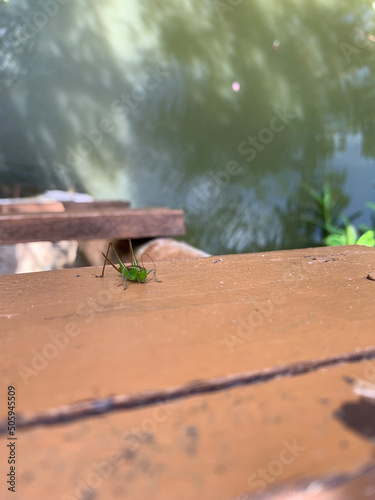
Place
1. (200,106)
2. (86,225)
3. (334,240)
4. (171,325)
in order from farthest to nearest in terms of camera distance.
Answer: (334,240) → (200,106) → (86,225) → (171,325)

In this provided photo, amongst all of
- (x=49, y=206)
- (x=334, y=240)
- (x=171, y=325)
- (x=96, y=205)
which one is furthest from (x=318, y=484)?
(x=334, y=240)

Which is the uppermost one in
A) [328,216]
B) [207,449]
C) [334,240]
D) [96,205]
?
[207,449]

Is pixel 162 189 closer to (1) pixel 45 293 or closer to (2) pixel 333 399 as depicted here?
(1) pixel 45 293

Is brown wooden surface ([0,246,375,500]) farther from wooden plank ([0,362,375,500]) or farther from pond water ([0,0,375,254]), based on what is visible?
pond water ([0,0,375,254])

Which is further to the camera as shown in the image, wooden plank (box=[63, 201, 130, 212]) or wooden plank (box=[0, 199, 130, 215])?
wooden plank (box=[63, 201, 130, 212])

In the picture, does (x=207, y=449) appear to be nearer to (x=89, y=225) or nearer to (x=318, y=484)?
(x=318, y=484)

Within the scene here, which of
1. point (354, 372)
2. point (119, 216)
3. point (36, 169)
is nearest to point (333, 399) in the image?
point (354, 372)

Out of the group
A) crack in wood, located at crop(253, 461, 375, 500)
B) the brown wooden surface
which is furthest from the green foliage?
crack in wood, located at crop(253, 461, 375, 500)
